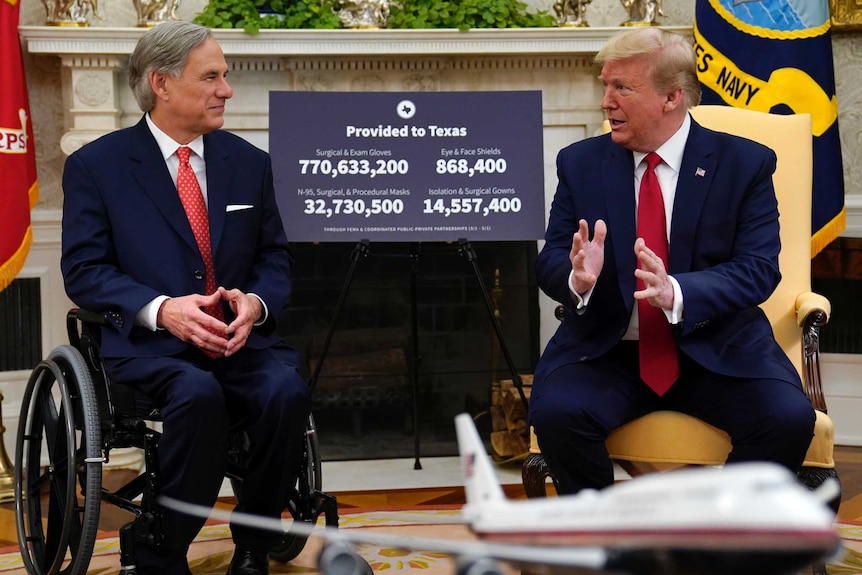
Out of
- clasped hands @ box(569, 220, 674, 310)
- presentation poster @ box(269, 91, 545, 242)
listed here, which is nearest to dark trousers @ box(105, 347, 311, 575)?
clasped hands @ box(569, 220, 674, 310)

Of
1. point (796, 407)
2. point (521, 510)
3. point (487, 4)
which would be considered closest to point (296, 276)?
point (487, 4)

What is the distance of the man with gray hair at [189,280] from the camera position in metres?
2.10

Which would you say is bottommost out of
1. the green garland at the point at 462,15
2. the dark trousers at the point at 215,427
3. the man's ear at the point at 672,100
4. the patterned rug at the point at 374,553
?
the patterned rug at the point at 374,553

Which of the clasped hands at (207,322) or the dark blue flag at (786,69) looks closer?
the clasped hands at (207,322)

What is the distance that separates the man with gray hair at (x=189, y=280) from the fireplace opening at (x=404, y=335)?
1.59m

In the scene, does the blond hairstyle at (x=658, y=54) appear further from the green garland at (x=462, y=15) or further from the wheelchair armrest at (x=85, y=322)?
the green garland at (x=462, y=15)

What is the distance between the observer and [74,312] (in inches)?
91.0

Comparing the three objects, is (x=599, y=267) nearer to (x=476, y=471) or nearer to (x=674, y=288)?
(x=674, y=288)

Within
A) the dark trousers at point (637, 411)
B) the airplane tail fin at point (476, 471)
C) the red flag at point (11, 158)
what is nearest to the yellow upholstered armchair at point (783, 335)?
the dark trousers at point (637, 411)

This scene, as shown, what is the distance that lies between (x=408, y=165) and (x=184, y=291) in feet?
4.47

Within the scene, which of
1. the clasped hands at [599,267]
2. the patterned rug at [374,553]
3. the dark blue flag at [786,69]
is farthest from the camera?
the dark blue flag at [786,69]

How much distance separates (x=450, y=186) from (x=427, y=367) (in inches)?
35.7

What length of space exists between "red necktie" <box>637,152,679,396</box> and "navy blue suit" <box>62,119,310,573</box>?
2.30ft

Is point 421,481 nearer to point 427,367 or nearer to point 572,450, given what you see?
point 427,367
